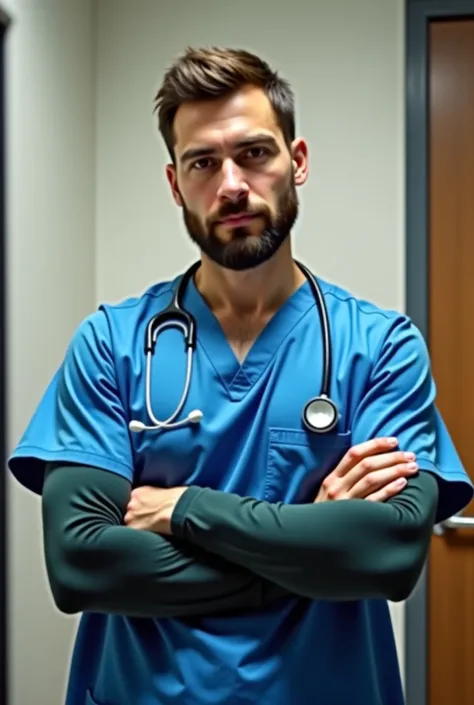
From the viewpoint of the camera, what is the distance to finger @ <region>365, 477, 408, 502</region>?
1024 mm

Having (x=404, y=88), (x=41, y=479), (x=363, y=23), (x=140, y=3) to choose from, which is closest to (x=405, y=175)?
(x=404, y=88)

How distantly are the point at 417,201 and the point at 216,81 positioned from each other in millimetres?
1029

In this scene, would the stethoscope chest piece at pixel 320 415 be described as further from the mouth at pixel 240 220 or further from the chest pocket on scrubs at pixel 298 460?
the mouth at pixel 240 220

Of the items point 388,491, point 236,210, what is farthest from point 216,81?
point 388,491

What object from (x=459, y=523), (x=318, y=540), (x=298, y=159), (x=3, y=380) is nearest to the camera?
(x=318, y=540)

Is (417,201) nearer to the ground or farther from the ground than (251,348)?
farther from the ground

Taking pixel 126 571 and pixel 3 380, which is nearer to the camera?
pixel 126 571

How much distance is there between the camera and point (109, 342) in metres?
1.13

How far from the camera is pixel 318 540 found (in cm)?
97

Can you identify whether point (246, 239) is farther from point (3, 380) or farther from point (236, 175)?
point (3, 380)

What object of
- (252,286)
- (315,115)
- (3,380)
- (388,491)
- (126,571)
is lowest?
(126,571)

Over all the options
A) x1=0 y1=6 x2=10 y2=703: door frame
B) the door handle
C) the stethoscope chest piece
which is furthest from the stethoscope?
the door handle

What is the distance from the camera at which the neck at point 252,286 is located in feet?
3.80

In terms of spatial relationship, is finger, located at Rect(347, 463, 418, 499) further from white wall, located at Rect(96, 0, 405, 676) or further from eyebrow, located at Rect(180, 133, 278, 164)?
white wall, located at Rect(96, 0, 405, 676)
